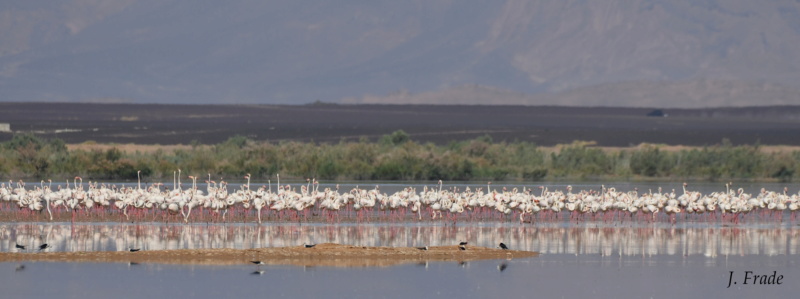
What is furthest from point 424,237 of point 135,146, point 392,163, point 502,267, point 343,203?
point 135,146

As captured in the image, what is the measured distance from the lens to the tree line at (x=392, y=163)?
5656cm

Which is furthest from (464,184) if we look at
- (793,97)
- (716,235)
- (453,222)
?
(793,97)

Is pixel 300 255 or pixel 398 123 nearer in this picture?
pixel 300 255

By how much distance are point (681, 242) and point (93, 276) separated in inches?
514

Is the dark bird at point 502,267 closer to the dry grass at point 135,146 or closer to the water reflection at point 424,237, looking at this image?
the water reflection at point 424,237

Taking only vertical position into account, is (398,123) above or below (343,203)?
above

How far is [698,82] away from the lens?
185 m

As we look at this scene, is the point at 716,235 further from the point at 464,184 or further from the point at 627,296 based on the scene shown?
the point at 464,184

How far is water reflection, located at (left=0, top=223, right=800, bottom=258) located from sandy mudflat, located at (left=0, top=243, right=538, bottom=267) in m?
1.00

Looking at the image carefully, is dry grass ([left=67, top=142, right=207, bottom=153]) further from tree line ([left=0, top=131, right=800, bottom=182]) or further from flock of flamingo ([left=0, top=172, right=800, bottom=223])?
flock of flamingo ([left=0, top=172, right=800, bottom=223])

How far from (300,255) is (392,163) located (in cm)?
3072

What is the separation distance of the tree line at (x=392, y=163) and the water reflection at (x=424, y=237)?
73.2 ft

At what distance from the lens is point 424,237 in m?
32.4

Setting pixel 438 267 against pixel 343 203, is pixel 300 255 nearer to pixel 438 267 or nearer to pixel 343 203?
pixel 438 267
